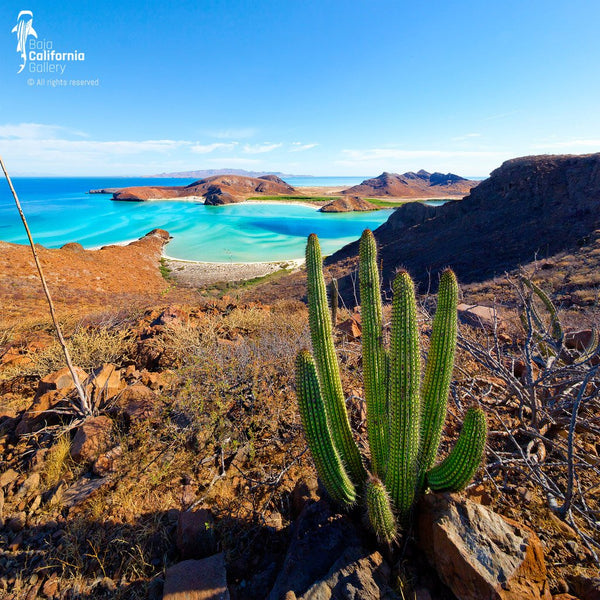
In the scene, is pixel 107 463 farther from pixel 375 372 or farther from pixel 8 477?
pixel 375 372

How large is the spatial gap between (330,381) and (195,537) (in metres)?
1.49

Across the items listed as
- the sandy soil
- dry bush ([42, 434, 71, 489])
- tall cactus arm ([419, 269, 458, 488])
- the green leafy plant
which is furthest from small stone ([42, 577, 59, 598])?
the sandy soil

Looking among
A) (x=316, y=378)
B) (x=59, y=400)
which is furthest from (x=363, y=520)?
(x=59, y=400)

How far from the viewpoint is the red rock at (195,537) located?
2293 millimetres

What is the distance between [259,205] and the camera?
89375 mm

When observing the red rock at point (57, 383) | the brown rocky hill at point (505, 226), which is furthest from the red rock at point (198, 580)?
the brown rocky hill at point (505, 226)

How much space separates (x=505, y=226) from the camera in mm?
22531

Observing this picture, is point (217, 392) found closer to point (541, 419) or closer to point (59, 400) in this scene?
point (59, 400)

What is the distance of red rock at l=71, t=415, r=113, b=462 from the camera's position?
3.08 meters

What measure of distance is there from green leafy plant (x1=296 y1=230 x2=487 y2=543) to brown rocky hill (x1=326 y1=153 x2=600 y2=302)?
45.9ft

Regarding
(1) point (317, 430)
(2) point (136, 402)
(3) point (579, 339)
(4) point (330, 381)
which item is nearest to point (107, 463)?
(2) point (136, 402)

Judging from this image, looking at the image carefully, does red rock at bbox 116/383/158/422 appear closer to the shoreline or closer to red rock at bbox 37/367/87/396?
red rock at bbox 37/367/87/396

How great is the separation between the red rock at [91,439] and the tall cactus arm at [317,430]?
2.31 meters

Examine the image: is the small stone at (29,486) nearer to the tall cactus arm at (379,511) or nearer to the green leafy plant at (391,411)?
the green leafy plant at (391,411)
